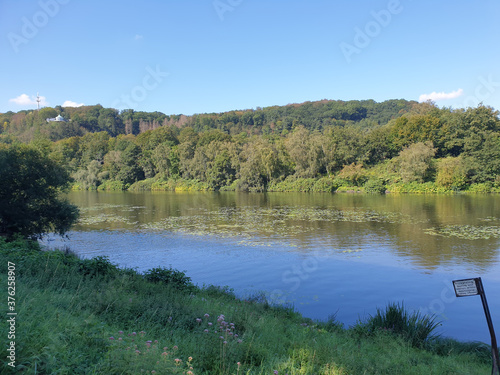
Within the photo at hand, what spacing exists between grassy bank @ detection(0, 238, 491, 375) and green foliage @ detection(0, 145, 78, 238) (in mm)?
9276

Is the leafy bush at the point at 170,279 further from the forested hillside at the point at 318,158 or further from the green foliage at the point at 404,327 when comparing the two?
the forested hillside at the point at 318,158

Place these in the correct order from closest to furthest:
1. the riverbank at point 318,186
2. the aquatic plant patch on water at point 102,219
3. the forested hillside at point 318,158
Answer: the aquatic plant patch on water at point 102,219 < the riverbank at point 318,186 < the forested hillside at point 318,158

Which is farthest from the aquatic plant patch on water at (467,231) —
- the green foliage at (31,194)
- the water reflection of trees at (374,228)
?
the green foliage at (31,194)

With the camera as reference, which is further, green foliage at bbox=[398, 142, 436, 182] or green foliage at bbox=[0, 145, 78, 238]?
green foliage at bbox=[398, 142, 436, 182]

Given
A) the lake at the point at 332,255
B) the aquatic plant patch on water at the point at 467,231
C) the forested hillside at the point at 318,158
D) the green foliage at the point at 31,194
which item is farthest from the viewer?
the forested hillside at the point at 318,158

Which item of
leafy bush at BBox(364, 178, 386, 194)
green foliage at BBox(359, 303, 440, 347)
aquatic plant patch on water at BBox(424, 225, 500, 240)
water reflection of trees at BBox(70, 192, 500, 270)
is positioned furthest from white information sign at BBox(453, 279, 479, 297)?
leafy bush at BBox(364, 178, 386, 194)

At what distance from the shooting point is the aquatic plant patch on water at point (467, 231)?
19.2 m

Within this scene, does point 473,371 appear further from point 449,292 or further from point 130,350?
point 449,292

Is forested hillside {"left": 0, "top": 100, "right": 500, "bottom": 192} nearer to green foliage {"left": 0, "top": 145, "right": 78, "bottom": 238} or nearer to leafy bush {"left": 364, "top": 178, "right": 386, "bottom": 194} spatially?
leafy bush {"left": 364, "top": 178, "right": 386, "bottom": 194}

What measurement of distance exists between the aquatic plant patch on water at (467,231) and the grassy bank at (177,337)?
14433 millimetres

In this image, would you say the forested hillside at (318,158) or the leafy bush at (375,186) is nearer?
the forested hillside at (318,158)

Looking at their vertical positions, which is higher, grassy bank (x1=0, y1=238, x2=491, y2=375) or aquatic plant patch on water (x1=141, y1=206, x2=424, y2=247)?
grassy bank (x1=0, y1=238, x2=491, y2=375)

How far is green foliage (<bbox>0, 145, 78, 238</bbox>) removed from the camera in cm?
1680

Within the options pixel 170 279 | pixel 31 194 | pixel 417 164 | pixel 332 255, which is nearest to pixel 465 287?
pixel 170 279
